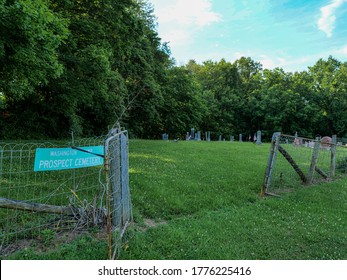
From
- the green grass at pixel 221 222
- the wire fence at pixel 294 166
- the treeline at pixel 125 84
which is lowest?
the green grass at pixel 221 222

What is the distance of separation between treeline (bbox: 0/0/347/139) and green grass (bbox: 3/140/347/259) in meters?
1.85

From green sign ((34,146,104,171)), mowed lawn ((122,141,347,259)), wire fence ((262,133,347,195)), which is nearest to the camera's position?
green sign ((34,146,104,171))

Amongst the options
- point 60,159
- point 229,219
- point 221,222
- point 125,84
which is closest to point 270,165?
point 229,219

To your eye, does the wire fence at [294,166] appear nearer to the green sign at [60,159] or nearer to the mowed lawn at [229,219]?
the mowed lawn at [229,219]

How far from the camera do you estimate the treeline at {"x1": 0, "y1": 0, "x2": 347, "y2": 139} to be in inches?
315

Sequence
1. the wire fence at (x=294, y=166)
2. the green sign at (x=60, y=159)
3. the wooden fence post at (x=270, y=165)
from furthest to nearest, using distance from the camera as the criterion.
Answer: the wire fence at (x=294, y=166), the wooden fence post at (x=270, y=165), the green sign at (x=60, y=159)

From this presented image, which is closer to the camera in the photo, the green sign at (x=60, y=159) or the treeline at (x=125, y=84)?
the green sign at (x=60, y=159)

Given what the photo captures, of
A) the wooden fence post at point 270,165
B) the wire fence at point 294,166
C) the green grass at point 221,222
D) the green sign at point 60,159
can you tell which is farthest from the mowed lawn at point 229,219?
the green sign at point 60,159

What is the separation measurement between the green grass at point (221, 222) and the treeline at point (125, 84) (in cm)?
185

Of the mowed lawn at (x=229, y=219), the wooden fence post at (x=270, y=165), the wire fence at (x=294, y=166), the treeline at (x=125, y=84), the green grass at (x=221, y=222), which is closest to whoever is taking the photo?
the green grass at (x=221, y=222)

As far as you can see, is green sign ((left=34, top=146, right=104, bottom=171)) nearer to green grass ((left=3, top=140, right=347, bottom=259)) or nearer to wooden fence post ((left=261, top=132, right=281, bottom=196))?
green grass ((left=3, top=140, right=347, bottom=259))

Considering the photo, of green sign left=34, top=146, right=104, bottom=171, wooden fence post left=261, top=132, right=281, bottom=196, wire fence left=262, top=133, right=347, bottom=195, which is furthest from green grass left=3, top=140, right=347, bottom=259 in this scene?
green sign left=34, top=146, right=104, bottom=171

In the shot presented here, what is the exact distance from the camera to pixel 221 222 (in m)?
5.11

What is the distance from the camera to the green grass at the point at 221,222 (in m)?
3.85
